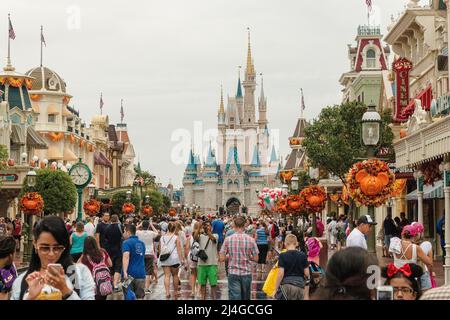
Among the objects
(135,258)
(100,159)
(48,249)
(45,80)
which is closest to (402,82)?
(135,258)

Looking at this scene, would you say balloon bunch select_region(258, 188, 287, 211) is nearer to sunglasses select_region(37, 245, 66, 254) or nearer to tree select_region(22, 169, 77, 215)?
tree select_region(22, 169, 77, 215)

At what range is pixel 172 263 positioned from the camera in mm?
19234

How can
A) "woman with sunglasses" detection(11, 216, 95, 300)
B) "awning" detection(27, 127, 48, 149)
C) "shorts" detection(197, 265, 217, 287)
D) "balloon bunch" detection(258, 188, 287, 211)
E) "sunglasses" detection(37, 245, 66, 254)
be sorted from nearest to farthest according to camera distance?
"woman with sunglasses" detection(11, 216, 95, 300), "sunglasses" detection(37, 245, 66, 254), "shorts" detection(197, 265, 217, 287), "awning" detection(27, 127, 48, 149), "balloon bunch" detection(258, 188, 287, 211)

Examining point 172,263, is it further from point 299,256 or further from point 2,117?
point 2,117

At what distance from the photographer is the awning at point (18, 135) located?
5575cm

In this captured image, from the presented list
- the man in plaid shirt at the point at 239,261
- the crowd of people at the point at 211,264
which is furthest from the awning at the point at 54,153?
the man in plaid shirt at the point at 239,261

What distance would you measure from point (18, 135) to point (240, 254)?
43.2 metres

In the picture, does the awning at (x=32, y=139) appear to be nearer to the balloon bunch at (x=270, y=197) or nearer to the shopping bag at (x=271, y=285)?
the balloon bunch at (x=270, y=197)

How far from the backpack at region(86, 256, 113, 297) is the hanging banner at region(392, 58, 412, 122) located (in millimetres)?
26465

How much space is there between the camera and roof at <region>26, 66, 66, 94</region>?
231 feet

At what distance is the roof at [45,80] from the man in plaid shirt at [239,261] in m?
57.3

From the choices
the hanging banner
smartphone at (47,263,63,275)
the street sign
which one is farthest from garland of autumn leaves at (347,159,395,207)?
the street sign

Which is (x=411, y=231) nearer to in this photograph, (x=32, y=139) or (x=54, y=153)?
(x=32, y=139)

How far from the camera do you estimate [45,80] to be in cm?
7081
